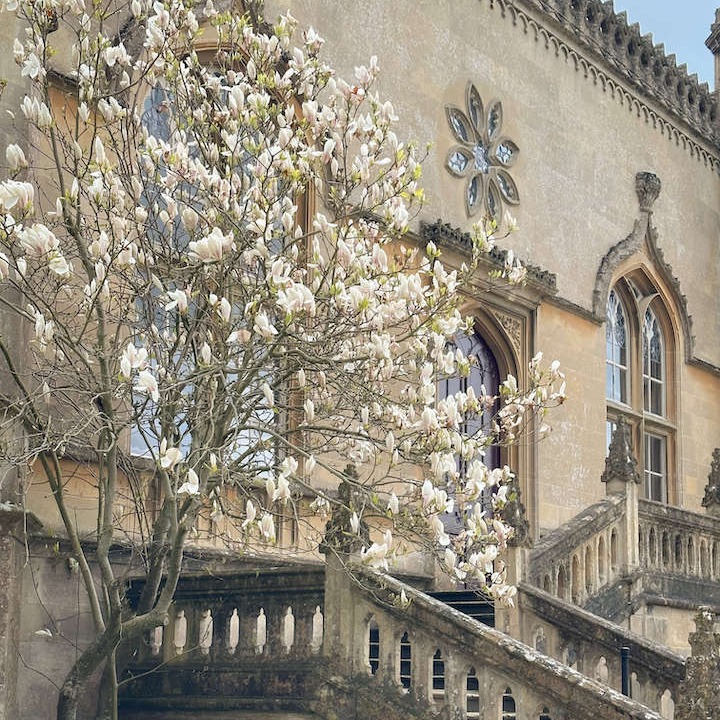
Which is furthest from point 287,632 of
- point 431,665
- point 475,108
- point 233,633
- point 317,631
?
point 475,108

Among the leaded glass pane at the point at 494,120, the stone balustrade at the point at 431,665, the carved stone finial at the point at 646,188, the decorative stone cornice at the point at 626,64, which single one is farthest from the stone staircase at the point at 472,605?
the carved stone finial at the point at 646,188

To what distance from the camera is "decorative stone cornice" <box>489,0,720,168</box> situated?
16688 mm

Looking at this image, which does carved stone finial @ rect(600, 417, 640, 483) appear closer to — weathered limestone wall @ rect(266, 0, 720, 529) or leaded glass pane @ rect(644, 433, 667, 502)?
weathered limestone wall @ rect(266, 0, 720, 529)

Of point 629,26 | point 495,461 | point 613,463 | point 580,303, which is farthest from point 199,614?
point 629,26

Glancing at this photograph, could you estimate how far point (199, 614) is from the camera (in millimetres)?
8828

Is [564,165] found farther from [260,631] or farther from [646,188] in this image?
[260,631]

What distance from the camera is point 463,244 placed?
46.3ft

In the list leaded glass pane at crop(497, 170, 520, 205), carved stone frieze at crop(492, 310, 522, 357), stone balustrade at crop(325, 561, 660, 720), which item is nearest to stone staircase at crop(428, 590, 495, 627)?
stone balustrade at crop(325, 561, 660, 720)

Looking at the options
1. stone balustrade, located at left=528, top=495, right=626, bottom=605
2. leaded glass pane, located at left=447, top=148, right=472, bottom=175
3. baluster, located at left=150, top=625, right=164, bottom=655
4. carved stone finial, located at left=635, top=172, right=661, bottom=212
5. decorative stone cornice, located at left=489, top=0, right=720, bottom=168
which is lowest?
baluster, located at left=150, top=625, right=164, bottom=655

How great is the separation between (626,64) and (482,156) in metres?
4.07

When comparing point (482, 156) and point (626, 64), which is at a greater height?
point (626, 64)

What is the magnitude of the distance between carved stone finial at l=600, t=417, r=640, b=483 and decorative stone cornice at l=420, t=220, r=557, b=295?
82.3 inches

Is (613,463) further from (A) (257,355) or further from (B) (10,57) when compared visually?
(B) (10,57)

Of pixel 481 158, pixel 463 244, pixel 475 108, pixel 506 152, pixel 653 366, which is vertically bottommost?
pixel 463 244
